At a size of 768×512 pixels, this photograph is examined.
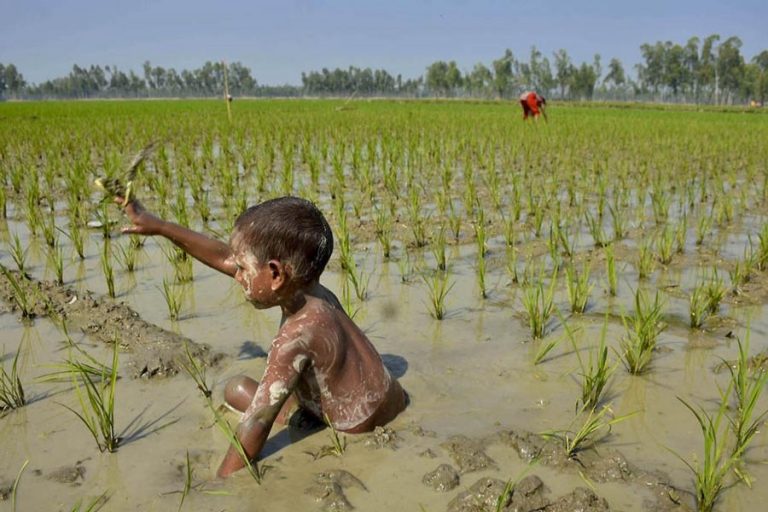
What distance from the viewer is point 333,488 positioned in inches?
65.8

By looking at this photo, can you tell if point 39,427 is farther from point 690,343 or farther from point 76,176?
point 76,176

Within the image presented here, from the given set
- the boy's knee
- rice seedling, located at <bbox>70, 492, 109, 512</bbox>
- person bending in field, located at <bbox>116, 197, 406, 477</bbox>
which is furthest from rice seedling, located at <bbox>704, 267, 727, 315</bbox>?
rice seedling, located at <bbox>70, 492, 109, 512</bbox>

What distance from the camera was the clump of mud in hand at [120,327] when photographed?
7.97 feet

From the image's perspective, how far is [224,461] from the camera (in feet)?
5.78

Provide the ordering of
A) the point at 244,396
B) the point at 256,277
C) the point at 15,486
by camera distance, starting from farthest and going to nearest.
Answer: the point at 244,396 < the point at 256,277 < the point at 15,486

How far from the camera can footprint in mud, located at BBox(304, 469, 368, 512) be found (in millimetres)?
1620

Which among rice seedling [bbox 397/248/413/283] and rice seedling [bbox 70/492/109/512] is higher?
rice seedling [bbox 397/248/413/283]

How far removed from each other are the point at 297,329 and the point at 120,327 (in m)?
1.24

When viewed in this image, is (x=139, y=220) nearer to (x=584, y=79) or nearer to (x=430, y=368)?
(x=430, y=368)

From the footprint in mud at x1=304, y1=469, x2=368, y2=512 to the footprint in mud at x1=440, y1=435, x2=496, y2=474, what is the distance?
289mm

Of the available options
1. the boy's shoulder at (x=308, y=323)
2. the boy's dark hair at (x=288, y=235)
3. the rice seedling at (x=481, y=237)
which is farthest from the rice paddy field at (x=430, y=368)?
the boy's dark hair at (x=288, y=235)

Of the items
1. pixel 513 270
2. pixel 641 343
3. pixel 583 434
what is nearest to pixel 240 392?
pixel 583 434

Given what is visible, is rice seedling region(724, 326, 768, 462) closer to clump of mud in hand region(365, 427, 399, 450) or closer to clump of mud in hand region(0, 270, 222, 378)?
clump of mud in hand region(365, 427, 399, 450)

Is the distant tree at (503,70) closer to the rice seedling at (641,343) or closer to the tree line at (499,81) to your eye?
the tree line at (499,81)
